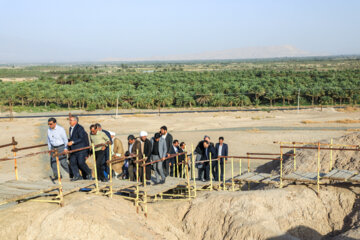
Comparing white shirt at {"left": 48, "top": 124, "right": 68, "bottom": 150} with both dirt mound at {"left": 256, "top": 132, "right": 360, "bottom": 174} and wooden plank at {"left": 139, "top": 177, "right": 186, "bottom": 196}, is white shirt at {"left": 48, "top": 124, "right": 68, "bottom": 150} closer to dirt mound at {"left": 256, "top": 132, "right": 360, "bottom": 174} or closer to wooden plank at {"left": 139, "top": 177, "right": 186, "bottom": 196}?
wooden plank at {"left": 139, "top": 177, "right": 186, "bottom": 196}

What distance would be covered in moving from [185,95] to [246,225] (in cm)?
4345

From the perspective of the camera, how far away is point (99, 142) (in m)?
9.56

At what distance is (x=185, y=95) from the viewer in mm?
51250

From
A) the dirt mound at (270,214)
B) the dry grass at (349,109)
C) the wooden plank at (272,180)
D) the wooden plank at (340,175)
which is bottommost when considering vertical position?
the dry grass at (349,109)

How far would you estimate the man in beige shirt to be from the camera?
9.49 m

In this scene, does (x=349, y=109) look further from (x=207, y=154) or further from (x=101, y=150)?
(x=101, y=150)

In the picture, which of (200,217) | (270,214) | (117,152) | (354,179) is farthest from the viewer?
(117,152)

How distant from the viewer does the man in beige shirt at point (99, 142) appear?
373 inches

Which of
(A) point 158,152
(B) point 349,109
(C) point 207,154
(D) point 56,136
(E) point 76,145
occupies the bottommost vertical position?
(B) point 349,109

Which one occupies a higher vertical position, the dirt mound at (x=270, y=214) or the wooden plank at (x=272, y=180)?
the wooden plank at (x=272, y=180)

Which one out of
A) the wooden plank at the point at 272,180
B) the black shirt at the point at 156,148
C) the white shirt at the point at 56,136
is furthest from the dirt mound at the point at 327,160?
the white shirt at the point at 56,136

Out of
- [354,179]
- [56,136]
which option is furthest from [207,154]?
[56,136]

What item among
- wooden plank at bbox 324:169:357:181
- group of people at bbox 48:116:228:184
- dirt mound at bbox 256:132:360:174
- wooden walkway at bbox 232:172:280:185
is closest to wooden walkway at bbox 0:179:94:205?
group of people at bbox 48:116:228:184

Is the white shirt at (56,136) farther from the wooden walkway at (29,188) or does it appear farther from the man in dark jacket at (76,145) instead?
the wooden walkway at (29,188)
